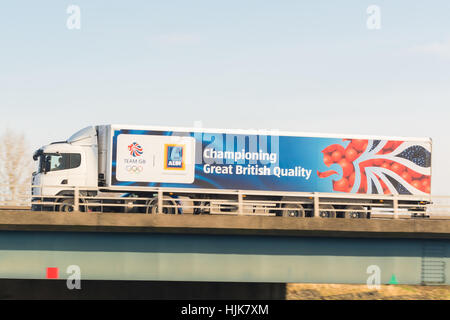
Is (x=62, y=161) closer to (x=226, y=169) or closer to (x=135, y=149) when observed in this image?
(x=135, y=149)

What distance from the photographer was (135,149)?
77.6ft

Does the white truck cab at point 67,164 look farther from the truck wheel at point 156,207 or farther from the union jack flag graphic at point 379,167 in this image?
the union jack flag graphic at point 379,167

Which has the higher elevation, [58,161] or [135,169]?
[58,161]

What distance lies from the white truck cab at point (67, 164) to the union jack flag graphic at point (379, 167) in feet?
31.7

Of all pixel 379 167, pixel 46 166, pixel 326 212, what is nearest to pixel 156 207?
pixel 46 166

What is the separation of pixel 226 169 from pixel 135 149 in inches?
152

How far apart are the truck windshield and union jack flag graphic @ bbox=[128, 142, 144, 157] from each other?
7.33 feet

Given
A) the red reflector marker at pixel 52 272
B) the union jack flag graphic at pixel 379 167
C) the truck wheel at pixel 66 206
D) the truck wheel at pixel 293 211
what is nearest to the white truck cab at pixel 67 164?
the truck wheel at pixel 66 206

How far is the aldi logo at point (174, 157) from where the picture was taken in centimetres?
2367

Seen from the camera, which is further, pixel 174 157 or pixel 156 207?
pixel 174 157

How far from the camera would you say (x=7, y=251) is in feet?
65.2

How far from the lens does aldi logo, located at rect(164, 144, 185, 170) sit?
23672 mm
